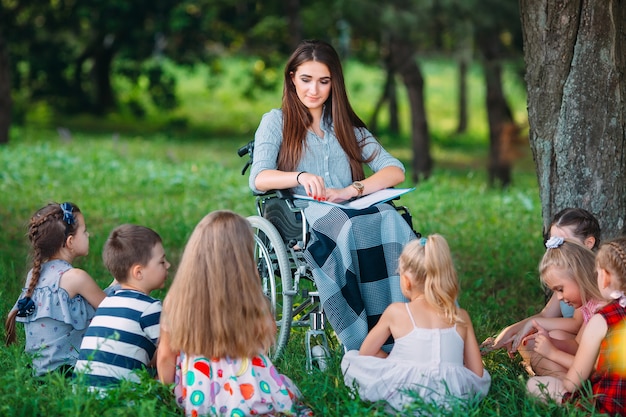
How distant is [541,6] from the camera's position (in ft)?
15.7

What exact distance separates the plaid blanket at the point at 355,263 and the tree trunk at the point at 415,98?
6.85 metres

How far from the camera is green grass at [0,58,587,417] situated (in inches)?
140

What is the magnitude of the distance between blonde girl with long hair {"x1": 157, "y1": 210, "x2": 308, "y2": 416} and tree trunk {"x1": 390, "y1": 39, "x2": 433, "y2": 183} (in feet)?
24.6

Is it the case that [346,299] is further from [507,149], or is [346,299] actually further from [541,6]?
[507,149]

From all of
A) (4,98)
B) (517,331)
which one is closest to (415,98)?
(4,98)

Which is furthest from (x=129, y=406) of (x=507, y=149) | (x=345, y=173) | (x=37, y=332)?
(x=507, y=149)

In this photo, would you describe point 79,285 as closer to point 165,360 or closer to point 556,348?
point 165,360

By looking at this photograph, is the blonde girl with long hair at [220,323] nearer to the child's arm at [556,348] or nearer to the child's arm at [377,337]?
the child's arm at [377,337]

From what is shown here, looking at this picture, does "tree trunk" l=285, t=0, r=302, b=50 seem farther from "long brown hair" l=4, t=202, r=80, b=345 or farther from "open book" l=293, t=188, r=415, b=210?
"long brown hair" l=4, t=202, r=80, b=345

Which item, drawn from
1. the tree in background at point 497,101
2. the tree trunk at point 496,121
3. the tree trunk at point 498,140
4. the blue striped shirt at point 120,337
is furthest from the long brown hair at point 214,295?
the tree trunk at point 498,140

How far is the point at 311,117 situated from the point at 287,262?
89 cm

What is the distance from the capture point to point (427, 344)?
11.6ft

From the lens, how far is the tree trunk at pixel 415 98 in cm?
1125

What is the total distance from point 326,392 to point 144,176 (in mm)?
6163
